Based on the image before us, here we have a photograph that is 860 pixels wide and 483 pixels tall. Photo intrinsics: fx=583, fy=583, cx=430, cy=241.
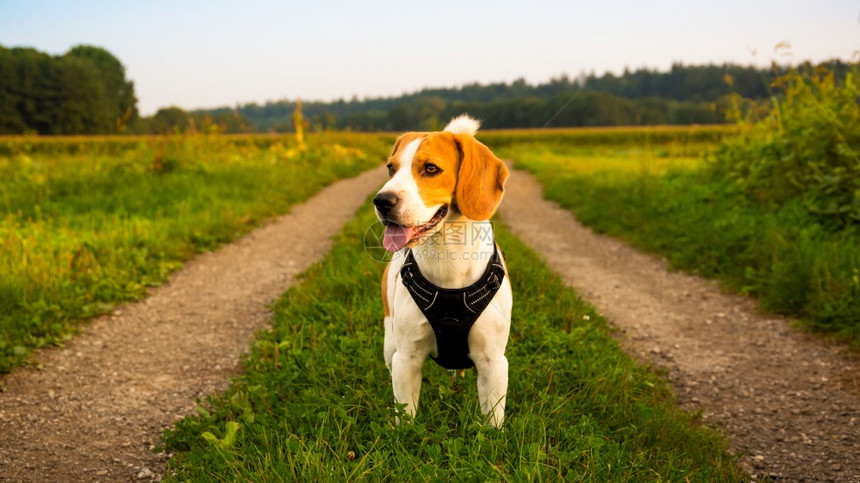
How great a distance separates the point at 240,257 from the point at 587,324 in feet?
15.8

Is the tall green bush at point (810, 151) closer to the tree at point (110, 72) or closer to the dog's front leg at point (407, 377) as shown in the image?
the dog's front leg at point (407, 377)

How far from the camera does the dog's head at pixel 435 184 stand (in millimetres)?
2447

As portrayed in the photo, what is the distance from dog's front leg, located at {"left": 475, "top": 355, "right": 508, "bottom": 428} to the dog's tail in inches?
43.6

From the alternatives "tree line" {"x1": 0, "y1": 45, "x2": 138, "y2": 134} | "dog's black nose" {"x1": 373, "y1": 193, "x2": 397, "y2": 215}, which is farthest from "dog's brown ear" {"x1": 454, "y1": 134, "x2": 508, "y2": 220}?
"tree line" {"x1": 0, "y1": 45, "x2": 138, "y2": 134}

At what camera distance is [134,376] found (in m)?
4.33

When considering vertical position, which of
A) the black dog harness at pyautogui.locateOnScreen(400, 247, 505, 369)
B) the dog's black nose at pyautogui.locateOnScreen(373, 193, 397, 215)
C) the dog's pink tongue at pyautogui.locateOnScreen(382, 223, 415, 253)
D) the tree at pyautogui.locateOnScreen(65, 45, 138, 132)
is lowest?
the black dog harness at pyautogui.locateOnScreen(400, 247, 505, 369)

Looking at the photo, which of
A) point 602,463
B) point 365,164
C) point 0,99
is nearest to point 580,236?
point 602,463

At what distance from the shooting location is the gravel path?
3223 mm

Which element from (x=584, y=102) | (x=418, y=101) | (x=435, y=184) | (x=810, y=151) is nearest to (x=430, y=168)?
(x=435, y=184)

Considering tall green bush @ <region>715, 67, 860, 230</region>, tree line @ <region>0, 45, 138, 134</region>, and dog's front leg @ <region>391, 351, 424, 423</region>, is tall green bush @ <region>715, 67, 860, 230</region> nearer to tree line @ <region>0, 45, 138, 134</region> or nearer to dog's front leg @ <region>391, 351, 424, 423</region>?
dog's front leg @ <region>391, 351, 424, 423</region>

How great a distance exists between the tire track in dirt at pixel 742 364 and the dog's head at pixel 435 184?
2.20 meters

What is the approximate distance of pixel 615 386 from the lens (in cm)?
353

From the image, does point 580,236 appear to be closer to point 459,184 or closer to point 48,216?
point 459,184

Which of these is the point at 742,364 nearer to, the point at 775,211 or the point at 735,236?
the point at 735,236
